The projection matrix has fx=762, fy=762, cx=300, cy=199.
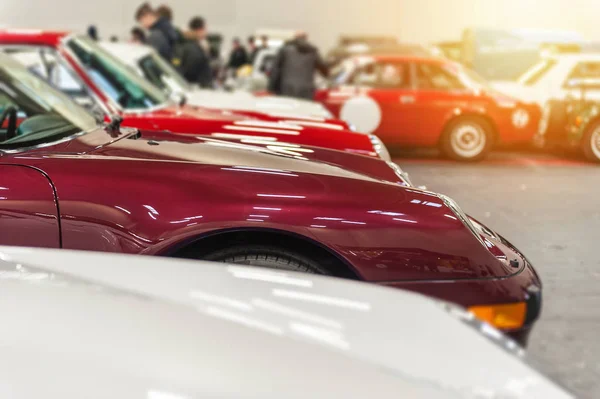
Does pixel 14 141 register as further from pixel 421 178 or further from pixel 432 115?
pixel 432 115

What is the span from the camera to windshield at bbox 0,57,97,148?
10.8 feet

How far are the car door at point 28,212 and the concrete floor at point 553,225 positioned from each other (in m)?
1.65

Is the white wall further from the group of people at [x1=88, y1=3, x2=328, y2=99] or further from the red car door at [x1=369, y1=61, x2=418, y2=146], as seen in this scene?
the group of people at [x1=88, y1=3, x2=328, y2=99]

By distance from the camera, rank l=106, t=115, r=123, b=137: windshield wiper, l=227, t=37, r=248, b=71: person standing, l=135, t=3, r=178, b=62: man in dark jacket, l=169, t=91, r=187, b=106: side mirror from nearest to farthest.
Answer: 1. l=106, t=115, r=123, b=137: windshield wiper
2. l=169, t=91, r=187, b=106: side mirror
3. l=135, t=3, r=178, b=62: man in dark jacket
4. l=227, t=37, r=248, b=71: person standing

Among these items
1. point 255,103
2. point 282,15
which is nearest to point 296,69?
point 255,103

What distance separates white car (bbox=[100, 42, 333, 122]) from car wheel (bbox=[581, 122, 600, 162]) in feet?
12.9

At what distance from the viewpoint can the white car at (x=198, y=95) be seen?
20.6 ft

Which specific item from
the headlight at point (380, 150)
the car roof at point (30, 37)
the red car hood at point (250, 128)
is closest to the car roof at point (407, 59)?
the red car hood at point (250, 128)

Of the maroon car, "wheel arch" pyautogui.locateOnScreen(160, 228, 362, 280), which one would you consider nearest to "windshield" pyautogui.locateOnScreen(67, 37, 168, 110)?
the maroon car

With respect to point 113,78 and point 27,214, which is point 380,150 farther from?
point 27,214

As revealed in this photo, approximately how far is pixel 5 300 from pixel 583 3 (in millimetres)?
16731

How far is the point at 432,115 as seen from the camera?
9453 mm

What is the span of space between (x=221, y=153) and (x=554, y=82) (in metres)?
7.40

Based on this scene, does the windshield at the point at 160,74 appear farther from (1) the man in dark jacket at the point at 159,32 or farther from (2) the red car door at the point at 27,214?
(2) the red car door at the point at 27,214
